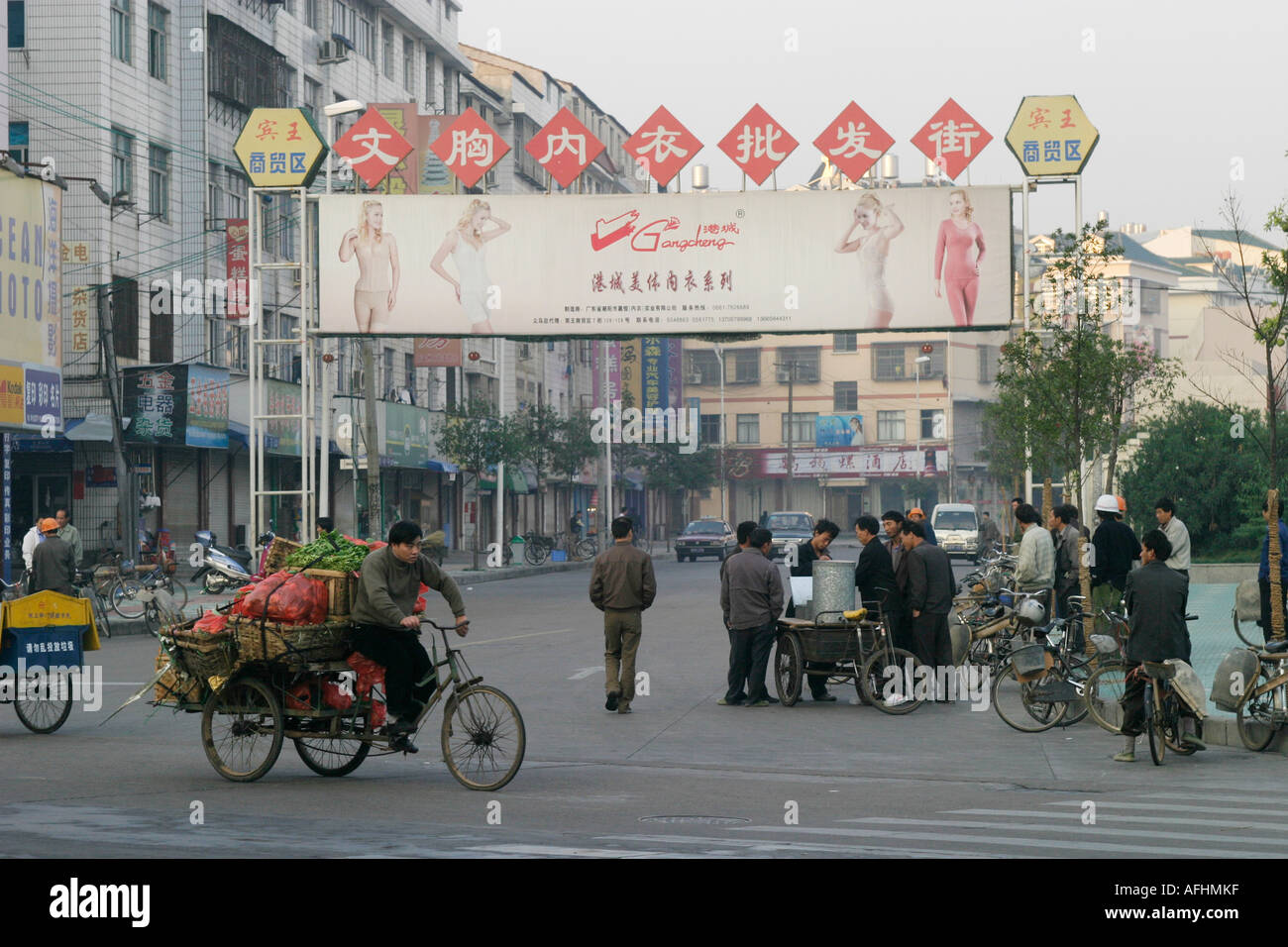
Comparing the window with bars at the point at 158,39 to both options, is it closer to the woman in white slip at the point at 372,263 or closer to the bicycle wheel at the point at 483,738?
the woman in white slip at the point at 372,263

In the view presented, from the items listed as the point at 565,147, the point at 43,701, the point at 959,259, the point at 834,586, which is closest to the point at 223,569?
the point at 565,147

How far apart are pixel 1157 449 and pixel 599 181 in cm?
4997

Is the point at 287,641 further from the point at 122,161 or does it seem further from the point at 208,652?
the point at 122,161

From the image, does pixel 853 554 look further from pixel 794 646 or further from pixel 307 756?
pixel 307 756

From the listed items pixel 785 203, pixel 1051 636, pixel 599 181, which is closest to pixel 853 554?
pixel 599 181

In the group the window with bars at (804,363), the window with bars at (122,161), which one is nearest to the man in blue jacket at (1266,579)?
the window with bars at (122,161)

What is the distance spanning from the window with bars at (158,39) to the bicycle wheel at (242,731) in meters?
33.2

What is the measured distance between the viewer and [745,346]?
11038cm

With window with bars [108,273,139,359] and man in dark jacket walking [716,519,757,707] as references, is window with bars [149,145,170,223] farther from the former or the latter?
man in dark jacket walking [716,519,757,707]

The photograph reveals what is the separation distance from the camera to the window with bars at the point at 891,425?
106 meters

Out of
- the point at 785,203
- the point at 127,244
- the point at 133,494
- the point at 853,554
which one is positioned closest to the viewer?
the point at 785,203

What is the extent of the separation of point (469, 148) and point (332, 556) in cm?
1731

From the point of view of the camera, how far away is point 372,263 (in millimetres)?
28406

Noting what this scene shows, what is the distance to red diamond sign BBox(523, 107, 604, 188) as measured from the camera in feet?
89.2
